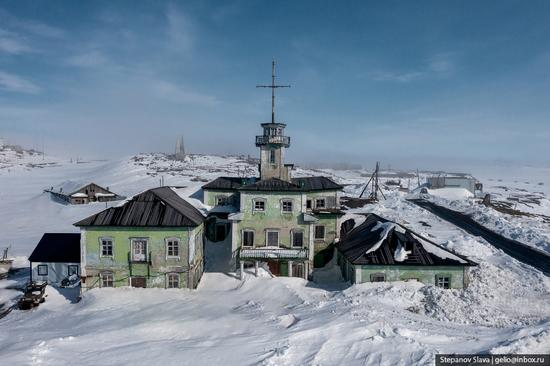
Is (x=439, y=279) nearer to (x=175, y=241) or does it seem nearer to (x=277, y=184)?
(x=277, y=184)

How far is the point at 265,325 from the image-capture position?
71.4 feet

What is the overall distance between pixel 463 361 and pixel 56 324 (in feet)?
75.7

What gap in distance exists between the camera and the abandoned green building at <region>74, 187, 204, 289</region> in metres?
28.7

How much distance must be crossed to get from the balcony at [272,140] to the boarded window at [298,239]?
9.33 metres

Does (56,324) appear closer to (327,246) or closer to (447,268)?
(327,246)

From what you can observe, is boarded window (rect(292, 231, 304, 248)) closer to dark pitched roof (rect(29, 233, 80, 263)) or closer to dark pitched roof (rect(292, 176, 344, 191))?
dark pitched roof (rect(292, 176, 344, 191))

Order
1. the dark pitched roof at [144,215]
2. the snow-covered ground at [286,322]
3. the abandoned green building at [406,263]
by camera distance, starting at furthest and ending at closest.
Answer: the dark pitched roof at [144,215] → the abandoned green building at [406,263] → the snow-covered ground at [286,322]

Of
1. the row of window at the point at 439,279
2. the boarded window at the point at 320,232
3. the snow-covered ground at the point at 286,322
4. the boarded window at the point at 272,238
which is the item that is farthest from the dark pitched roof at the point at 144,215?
the row of window at the point at 439,279

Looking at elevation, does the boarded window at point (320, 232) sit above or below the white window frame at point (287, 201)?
below

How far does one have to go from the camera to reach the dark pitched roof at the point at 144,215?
1128 inches

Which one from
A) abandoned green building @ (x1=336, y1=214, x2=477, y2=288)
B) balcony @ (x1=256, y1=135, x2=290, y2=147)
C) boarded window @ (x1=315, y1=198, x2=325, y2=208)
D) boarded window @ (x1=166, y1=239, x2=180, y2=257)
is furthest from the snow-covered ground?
balcony @ (x1=256, y1=135, x2=290, y2=147)

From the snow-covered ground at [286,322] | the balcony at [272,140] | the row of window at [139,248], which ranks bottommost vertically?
the snow-covered ground at [286,322]

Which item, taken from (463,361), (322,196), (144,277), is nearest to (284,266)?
(322,196)

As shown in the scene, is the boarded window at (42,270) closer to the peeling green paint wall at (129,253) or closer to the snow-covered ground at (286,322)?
the snow-covered ground at (286,322)
